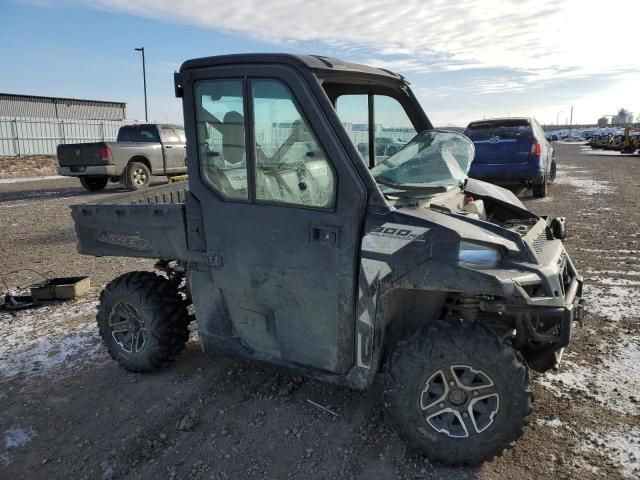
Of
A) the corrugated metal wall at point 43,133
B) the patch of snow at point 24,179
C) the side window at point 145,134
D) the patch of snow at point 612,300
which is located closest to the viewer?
the patch of snow at point 612,300

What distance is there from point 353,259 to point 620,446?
1917 millimetres

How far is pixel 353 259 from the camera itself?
9.07ft

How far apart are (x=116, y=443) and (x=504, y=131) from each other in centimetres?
1039

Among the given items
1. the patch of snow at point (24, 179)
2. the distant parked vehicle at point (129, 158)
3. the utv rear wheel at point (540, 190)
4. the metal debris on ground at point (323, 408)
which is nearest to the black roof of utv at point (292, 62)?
the metal debris on ground at point (323, 408)

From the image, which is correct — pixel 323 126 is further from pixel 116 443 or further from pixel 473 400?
pixel 116 443

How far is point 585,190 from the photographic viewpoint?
1354 cm

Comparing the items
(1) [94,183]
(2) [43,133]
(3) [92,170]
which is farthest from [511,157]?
(2) [43,133]

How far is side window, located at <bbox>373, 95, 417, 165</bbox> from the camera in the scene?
13.0 ft

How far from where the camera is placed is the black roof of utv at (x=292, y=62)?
9.32 feet

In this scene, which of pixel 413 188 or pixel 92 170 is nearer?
pixel 413 188

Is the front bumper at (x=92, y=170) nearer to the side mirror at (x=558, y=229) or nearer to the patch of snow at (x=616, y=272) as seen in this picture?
the patch of snow at (x=616, y=272)

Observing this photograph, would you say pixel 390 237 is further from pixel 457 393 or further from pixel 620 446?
pixel 620 446

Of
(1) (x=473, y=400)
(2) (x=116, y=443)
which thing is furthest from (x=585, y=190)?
(2) (x=116, y=443)

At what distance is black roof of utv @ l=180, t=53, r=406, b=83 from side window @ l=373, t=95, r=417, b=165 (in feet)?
2.31
